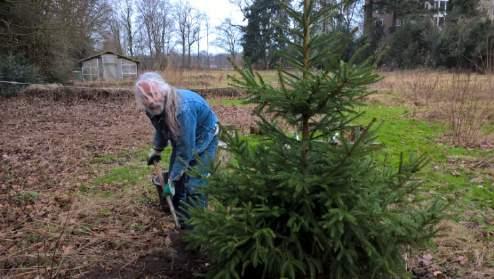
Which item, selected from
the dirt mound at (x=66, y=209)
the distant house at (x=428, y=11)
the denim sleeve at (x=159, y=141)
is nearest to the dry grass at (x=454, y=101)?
the denim sleeve at (x=159, y=141)

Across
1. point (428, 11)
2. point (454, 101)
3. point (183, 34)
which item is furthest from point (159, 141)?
point (183, 34)

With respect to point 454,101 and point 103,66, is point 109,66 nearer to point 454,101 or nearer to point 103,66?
point 103,66

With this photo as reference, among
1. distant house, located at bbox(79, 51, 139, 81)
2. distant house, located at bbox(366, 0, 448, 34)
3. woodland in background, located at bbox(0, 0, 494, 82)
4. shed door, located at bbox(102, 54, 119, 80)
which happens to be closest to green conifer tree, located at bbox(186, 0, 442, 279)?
woodland in background, located at bbox(0, 0, 494, 82)

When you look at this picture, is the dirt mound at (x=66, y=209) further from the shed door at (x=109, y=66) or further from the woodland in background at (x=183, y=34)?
the shed door at (x=109, y=66)

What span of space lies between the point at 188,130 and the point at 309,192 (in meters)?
1.38

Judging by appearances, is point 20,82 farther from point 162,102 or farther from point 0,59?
point 162,102

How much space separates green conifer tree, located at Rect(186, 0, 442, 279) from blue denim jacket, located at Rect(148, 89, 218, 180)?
831 millimetres

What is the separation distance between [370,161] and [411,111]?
10.3m

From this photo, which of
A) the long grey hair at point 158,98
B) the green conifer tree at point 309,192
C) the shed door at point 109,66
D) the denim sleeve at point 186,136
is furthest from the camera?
the shed door at point 109,66

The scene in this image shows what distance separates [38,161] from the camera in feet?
21.5

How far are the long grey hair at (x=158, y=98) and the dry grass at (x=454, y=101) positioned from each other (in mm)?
1942

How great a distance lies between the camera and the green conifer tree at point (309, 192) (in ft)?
6.62

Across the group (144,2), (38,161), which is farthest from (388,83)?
(144,2)

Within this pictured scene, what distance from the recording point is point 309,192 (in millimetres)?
2094
